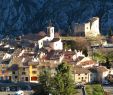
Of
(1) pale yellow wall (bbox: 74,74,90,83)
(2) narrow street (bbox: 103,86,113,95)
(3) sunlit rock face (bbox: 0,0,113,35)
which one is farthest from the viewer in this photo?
(3) sunlit rock face (bbox: 0,0,113,35)

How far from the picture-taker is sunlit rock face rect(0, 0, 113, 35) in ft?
509

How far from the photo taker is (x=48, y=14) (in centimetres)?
16375

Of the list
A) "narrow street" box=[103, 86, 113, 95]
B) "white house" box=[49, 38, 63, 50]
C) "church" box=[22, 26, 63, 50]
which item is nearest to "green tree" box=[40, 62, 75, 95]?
"narrow street" box=[103, 86, 113, 95]

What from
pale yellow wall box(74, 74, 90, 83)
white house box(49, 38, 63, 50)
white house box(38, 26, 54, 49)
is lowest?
pale yellow wall box(74, 74, 90, 83)

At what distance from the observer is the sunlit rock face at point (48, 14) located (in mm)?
155250

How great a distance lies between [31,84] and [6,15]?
91795 mm

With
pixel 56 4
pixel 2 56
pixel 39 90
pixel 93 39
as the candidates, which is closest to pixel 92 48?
pixel 93 39

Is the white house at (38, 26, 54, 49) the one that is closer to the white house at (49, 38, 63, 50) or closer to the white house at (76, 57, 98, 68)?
the white house at (49, 38, 63, 50)

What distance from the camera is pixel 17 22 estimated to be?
16588cm

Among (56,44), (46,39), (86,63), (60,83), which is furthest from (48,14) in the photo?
(60,83)

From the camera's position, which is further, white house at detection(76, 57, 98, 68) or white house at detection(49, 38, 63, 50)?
white house at detection(49, 38, 63, 50)

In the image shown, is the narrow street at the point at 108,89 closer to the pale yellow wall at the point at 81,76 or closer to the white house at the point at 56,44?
the pale yellow wall at the point at 81,76

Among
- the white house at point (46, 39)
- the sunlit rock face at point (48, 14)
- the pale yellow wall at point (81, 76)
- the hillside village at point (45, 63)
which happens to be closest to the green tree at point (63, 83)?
the hillside village at point (45, 63)

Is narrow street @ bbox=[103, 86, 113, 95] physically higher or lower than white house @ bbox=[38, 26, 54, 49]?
lower
